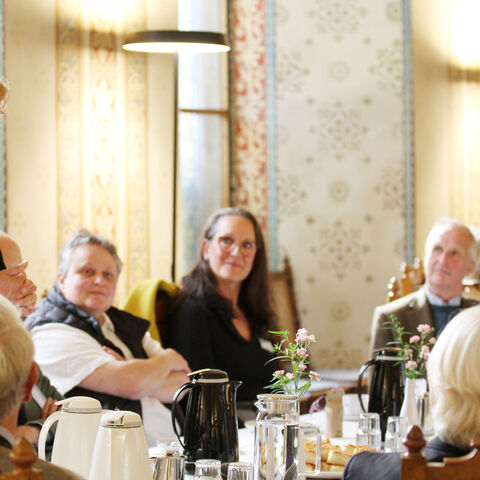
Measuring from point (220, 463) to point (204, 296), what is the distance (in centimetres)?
161

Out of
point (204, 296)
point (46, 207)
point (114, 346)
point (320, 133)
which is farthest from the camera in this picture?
point (320, 133)

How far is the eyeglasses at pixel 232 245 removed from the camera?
353cm

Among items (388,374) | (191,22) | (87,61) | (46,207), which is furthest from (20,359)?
(191,22)

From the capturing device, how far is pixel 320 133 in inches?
202

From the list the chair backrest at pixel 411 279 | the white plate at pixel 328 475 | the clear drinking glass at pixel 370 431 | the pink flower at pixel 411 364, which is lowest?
the white plate at pixel 328 475

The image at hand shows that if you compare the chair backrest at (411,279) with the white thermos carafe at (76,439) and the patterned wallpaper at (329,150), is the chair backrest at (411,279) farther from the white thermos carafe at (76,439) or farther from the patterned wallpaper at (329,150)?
the white thermos carafe at (76,439)

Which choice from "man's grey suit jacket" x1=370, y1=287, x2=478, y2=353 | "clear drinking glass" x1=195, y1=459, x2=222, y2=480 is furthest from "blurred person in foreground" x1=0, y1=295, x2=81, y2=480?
"man's grey suit jacket" x1=370, y1=287, x2=478, y2=353

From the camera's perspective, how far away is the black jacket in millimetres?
2842

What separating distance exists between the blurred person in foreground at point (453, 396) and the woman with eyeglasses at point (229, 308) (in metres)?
1.80

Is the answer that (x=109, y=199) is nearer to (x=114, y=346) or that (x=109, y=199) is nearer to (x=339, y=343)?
(x=114, y=346)

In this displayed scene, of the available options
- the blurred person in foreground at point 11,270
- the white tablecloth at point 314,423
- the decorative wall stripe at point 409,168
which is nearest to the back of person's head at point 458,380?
the white tablecloth at point 314,423

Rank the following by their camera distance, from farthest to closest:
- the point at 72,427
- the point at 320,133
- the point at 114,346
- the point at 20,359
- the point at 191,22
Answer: the point at 320,133, the point at 191,22, the point at 114,346, the point at 72,427, the point at 20,359

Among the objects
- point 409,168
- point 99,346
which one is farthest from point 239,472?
point 409,168

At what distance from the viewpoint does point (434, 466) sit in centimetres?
142
